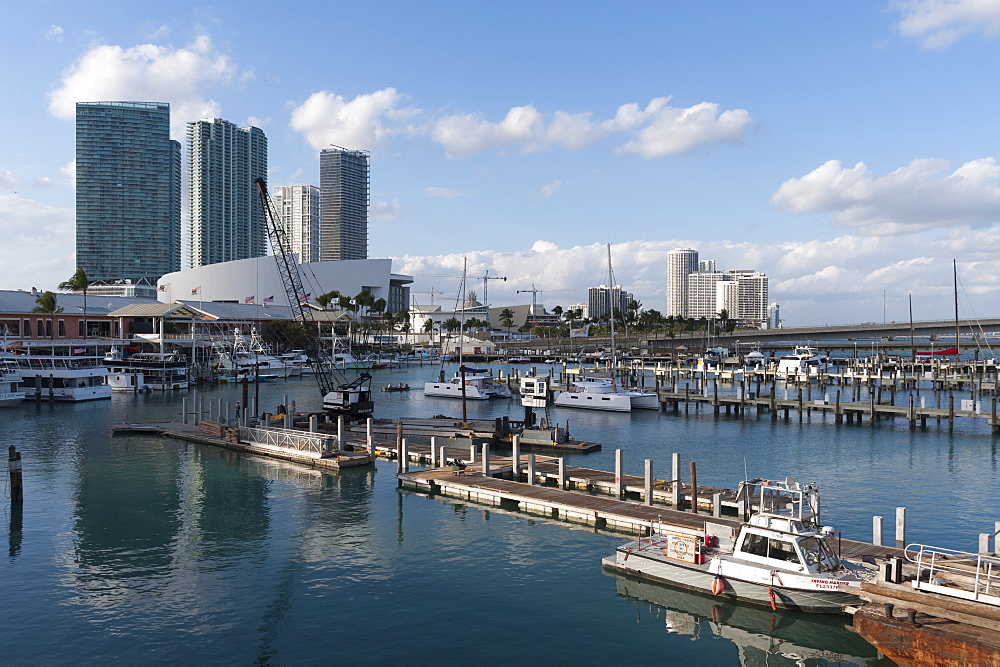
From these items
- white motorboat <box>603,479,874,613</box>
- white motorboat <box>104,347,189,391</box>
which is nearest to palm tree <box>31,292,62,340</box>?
white motorboat <box>104,347,189,391</box>

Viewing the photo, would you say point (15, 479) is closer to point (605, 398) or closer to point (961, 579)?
point (961, 579)

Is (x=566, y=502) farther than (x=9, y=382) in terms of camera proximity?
No

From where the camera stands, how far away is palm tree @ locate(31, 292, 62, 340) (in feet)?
389

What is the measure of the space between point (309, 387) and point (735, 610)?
337ft

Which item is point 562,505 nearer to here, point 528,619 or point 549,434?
point 528,619

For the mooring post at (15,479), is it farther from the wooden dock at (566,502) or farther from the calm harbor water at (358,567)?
the wooden dock at (566,502)

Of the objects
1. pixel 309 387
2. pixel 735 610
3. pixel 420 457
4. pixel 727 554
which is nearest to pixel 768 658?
pixel 735 610

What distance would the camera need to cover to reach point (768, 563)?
23.4m

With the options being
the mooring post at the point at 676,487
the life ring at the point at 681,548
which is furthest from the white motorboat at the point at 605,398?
the life ring at the point at 681,548

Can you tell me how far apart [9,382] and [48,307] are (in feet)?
130

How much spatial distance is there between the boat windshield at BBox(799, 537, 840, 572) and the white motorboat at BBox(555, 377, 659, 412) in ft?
185

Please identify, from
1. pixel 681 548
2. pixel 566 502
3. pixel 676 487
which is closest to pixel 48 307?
pixel 566 502

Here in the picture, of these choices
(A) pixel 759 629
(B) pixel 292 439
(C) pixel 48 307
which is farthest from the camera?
(C) pixel 48 307

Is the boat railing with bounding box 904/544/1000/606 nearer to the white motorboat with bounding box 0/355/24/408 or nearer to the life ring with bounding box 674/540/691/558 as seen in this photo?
the life ring with bounding box 674/540/691/558
